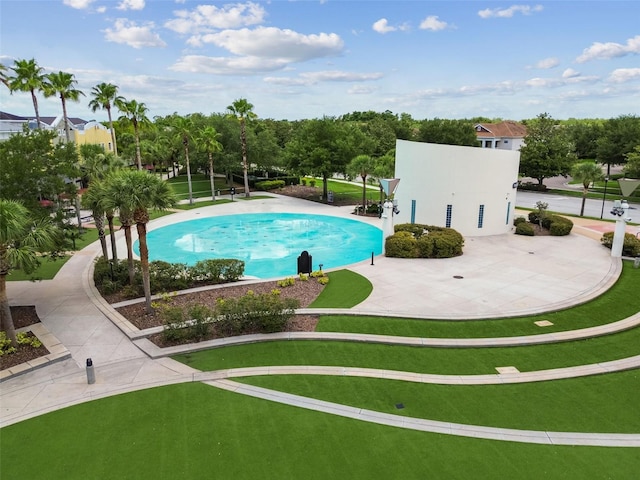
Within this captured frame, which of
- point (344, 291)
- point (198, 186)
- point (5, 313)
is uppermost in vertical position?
point (5, 313)

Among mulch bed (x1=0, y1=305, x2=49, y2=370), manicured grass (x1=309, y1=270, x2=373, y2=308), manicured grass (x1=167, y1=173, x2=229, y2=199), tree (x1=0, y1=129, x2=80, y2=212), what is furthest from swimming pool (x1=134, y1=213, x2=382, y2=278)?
manicured grass (x1=167, y1=173, x2=229, y2=199)

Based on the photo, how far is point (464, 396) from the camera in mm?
11305

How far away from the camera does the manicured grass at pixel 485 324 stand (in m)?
15.0

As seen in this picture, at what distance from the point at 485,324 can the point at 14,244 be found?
16.3 metres

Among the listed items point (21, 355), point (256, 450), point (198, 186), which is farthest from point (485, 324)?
point (198, 186)

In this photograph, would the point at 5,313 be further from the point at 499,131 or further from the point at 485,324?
the point at 499,131

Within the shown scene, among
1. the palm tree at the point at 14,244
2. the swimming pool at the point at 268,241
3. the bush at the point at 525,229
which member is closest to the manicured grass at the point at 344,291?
the swimming pool at the point at 268,241

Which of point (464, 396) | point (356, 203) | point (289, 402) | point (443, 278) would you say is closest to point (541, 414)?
point (464, 396)

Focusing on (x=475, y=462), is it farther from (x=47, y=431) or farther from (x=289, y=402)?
(x=47, y=431)

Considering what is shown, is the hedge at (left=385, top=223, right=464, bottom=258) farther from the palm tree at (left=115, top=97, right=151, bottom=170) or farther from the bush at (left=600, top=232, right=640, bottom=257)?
the palm tree at (left=115, top=97, right=151, bottom=170)

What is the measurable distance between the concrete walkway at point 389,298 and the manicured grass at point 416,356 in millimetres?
950

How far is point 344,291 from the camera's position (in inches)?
750

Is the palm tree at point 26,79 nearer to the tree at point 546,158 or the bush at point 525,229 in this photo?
the bush at point 525,229

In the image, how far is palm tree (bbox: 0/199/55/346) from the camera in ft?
40.1
